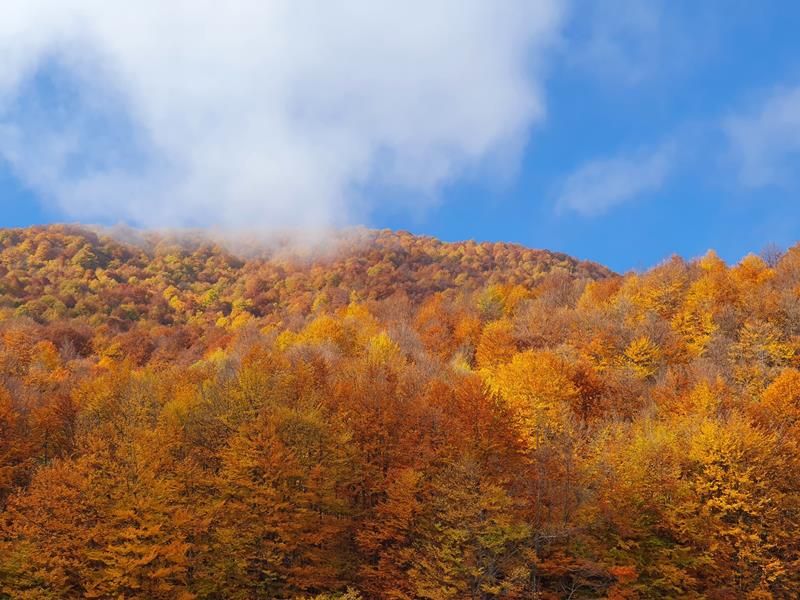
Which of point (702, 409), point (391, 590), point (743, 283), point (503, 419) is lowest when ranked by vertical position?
point (391, 590)

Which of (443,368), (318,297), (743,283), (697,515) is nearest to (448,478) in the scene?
(697,515)

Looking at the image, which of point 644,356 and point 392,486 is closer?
point 392,486

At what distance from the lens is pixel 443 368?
7769cm

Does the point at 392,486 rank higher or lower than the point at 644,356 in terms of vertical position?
lower

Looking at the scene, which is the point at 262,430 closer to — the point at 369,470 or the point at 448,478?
the point at 369,470

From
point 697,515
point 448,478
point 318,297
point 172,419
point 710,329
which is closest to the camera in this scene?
point 448,478

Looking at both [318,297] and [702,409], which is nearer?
[702,409]

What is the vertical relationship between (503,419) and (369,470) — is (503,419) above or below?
above

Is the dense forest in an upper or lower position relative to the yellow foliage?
lower

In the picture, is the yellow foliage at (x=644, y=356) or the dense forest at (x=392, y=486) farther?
the yellow foliage at (x=644, y=356)

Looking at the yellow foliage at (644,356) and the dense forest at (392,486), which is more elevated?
the yellow foliage at (644,356)

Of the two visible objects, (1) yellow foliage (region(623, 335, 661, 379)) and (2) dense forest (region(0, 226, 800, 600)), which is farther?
(1) yellow foliage (region(623, 335, 661, 379))

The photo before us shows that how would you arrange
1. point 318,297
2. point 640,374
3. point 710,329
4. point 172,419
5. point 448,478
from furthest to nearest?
1. point 318,297
2. point 710,329
3. point 640,374
4. point 172,419
5. point 448,478

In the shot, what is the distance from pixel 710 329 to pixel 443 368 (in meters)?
43.3
